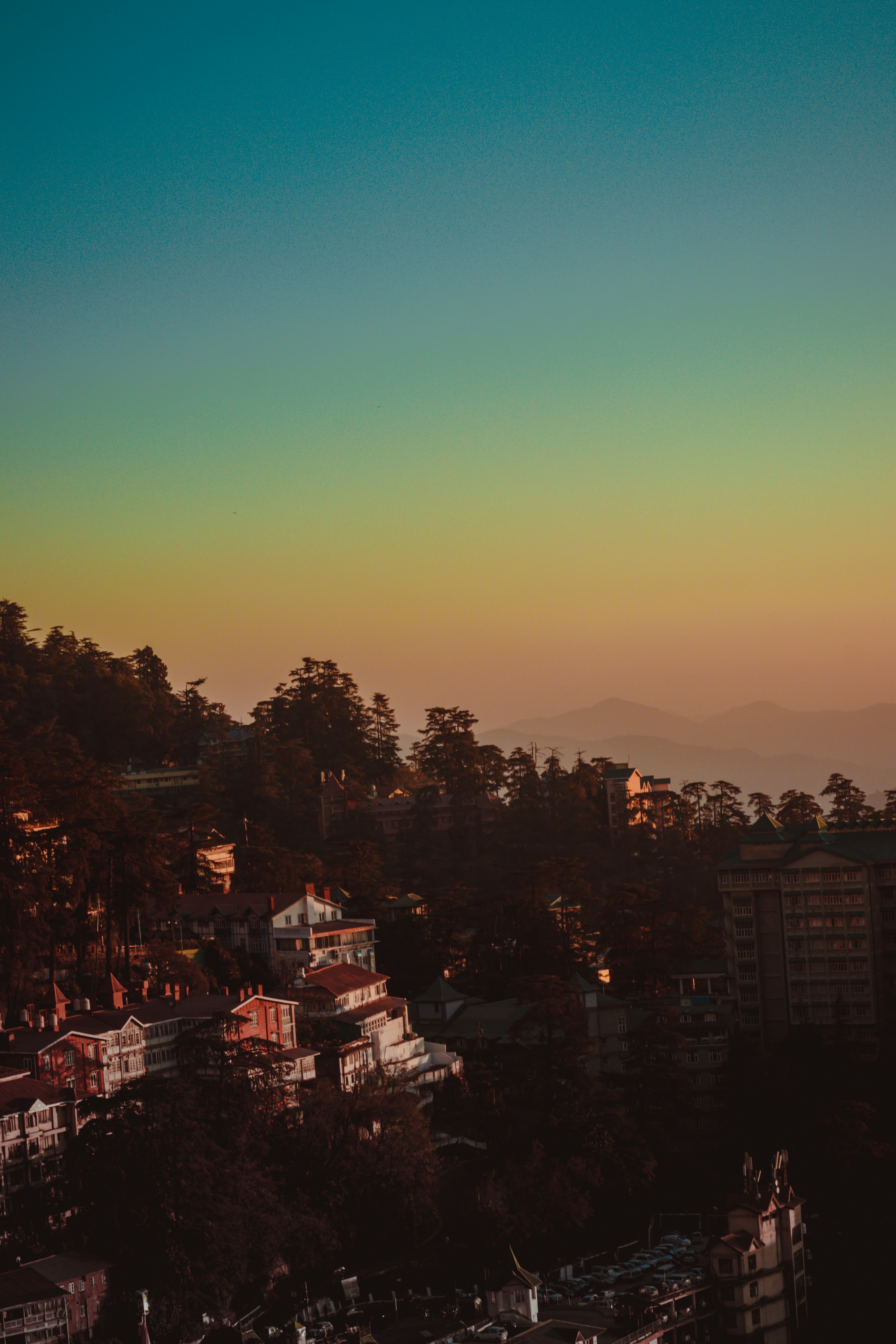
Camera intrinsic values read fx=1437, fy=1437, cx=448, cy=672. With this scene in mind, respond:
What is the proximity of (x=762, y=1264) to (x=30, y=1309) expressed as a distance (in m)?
20.2

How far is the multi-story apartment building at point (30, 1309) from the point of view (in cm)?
3147

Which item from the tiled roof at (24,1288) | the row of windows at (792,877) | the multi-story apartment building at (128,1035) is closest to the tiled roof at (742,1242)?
the multi-story apartment building at (128,1035)

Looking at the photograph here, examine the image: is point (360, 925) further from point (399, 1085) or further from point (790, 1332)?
point (790, 1332)

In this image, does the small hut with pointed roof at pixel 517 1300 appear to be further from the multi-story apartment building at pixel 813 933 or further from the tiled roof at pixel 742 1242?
the multi-story apartment building at pixel 813 933

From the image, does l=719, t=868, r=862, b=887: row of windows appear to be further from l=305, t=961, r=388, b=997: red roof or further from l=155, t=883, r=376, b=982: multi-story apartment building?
l=155, t=883, r=376, b=982: multi-story apartment building

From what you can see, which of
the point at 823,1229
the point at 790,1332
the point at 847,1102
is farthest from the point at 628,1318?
the point at 847,1102

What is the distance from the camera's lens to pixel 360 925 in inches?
2206

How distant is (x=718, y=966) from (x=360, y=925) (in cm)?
1420

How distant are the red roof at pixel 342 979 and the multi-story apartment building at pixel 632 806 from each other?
102 feet

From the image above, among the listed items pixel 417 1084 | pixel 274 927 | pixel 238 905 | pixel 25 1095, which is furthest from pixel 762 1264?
pixel 238 905

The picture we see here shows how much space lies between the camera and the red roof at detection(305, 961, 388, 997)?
49188mm

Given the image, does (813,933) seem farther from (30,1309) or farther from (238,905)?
(30,1309)

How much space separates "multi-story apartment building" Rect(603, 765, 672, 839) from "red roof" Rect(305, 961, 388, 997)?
102 feet

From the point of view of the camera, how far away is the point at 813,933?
175 feet
